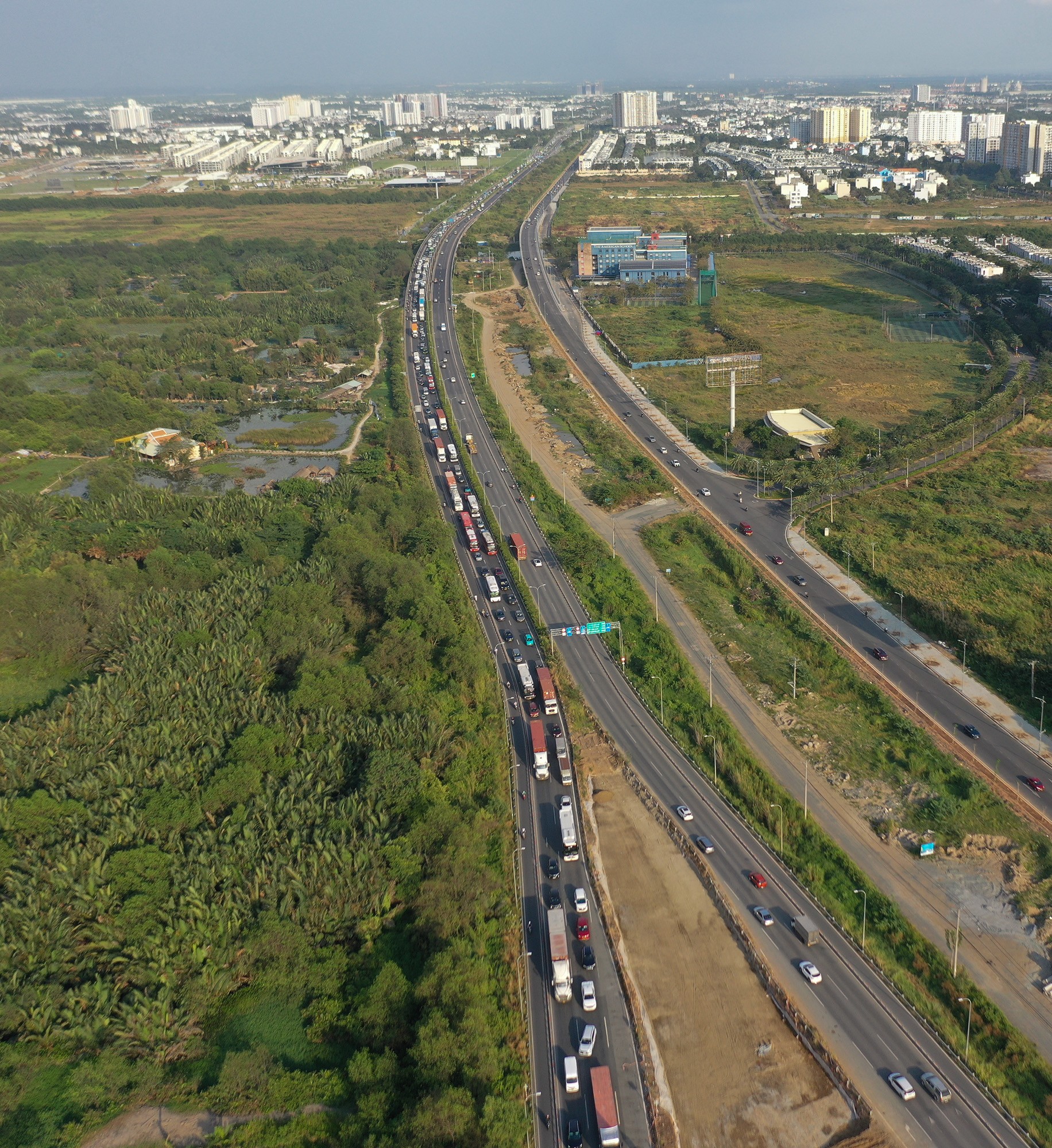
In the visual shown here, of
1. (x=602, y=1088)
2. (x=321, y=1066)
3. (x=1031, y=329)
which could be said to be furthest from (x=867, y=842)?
(x=1031, y=329)

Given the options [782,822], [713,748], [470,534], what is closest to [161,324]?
[470,534]

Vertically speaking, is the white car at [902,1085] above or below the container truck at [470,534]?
below

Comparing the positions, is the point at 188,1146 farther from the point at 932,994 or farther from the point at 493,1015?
the point at 932,994

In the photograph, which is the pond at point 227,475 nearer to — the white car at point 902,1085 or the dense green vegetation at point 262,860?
the dense green vegetation at point 262,860

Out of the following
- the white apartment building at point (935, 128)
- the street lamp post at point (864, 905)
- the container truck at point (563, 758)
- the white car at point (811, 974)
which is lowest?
the white car at point (811, 974)

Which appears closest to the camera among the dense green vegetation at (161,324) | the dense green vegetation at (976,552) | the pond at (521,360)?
the dense green vegetation at (976,552)

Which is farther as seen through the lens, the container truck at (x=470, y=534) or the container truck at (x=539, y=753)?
the container truck at (x=470, y=534)

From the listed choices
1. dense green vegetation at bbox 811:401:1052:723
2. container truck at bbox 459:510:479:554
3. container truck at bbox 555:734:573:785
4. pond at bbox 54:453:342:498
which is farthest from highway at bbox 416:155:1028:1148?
pond at bbox 54:453:342:498

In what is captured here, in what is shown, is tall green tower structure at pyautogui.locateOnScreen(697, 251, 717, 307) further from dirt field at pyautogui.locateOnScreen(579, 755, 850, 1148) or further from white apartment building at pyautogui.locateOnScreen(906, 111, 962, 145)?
white apartment building at pyautogui.locateOnScreen(906, 111, 962, 145)

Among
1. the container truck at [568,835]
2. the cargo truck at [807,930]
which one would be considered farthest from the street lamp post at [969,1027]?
the container truck at [568,835]
